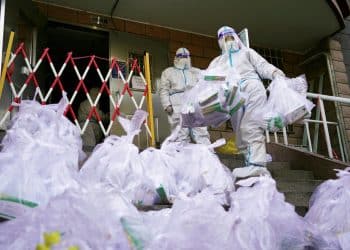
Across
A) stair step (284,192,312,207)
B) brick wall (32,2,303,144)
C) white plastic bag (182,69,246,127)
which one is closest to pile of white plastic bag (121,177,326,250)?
stair step (284,192,312,207)

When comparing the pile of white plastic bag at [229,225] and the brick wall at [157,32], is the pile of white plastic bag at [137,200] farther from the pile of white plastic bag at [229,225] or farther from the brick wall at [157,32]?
the brick wall at [157,32]

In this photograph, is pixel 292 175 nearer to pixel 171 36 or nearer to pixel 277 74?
pixel 277 74

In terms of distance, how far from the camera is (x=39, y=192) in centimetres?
194

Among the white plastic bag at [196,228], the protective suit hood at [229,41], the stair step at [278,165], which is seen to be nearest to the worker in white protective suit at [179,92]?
the stair step at [278,165]

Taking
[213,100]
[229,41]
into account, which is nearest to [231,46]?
[229,41]

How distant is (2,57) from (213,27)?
354 cm

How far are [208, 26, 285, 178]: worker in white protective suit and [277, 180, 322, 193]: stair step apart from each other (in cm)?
21

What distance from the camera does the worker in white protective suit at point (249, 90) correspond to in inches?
133

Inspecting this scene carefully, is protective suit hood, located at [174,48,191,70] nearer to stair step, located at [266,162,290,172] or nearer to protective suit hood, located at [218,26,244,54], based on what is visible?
protective suit hood, located at [218,26,244,54]

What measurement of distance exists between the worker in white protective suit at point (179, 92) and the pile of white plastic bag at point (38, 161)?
1.98m

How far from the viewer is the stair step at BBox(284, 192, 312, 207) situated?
3189 millimetres

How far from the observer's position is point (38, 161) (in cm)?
215

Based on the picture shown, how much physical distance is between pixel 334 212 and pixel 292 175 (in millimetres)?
1457

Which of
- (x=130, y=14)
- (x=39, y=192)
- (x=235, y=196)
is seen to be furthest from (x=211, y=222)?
(x=130, y=14)
